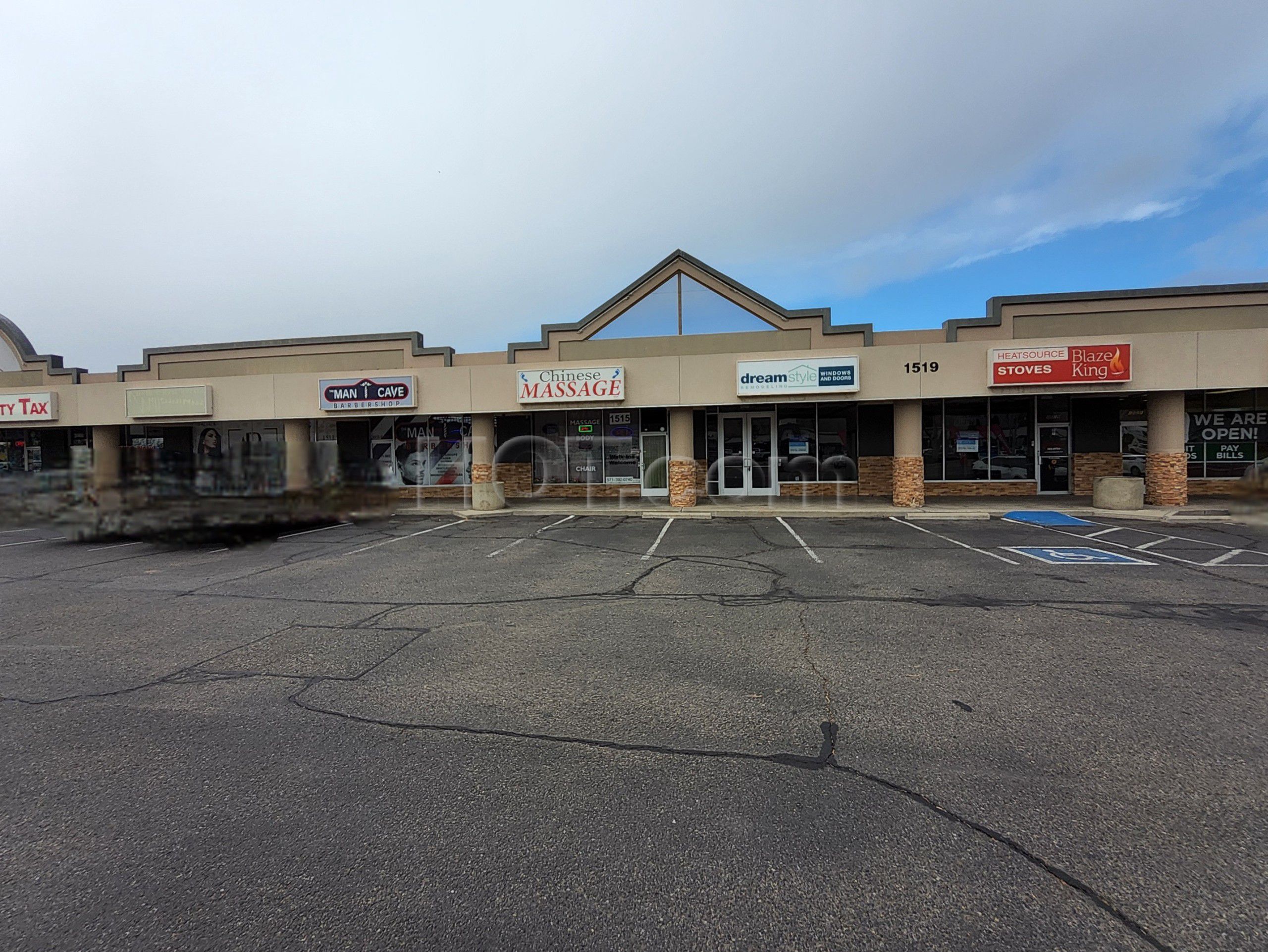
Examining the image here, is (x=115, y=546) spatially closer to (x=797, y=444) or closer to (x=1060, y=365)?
(x=797, y=444)

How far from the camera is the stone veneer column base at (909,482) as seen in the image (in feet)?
54.9

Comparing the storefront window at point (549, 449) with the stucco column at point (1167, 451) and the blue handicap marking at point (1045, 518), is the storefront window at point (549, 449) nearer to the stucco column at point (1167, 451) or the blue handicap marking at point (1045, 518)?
the blue handicap marking at point (1045, 518)

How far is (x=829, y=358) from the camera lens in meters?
16.5

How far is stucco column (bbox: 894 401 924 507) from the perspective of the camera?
659 inches

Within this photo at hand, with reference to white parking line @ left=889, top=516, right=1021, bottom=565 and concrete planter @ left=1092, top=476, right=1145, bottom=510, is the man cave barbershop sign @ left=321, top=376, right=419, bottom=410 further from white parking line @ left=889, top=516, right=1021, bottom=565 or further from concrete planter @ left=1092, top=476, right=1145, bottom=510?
concrete planter @ left=1092, top=476, right=1145, bottom=510

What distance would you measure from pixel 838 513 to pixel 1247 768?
12908 millimetres

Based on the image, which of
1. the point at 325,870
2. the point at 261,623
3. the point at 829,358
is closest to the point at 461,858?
the point at 325,870

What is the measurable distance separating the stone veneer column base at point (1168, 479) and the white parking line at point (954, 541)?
7535 mm

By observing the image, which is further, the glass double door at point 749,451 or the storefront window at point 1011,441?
the glass double door at point 749,451

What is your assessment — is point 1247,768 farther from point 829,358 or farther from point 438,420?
point 438,420

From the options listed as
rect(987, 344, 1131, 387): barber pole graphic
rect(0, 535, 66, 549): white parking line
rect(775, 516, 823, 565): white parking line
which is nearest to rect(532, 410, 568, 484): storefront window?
rect(775, 516, 823, 565): white parking line

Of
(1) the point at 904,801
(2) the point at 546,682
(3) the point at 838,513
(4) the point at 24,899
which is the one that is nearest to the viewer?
(4) the point at 24,899

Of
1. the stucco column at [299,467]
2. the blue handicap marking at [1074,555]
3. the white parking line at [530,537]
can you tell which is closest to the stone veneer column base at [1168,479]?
the blue handicap marking at [1074,555]

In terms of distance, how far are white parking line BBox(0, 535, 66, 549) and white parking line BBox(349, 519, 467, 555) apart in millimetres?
7616
